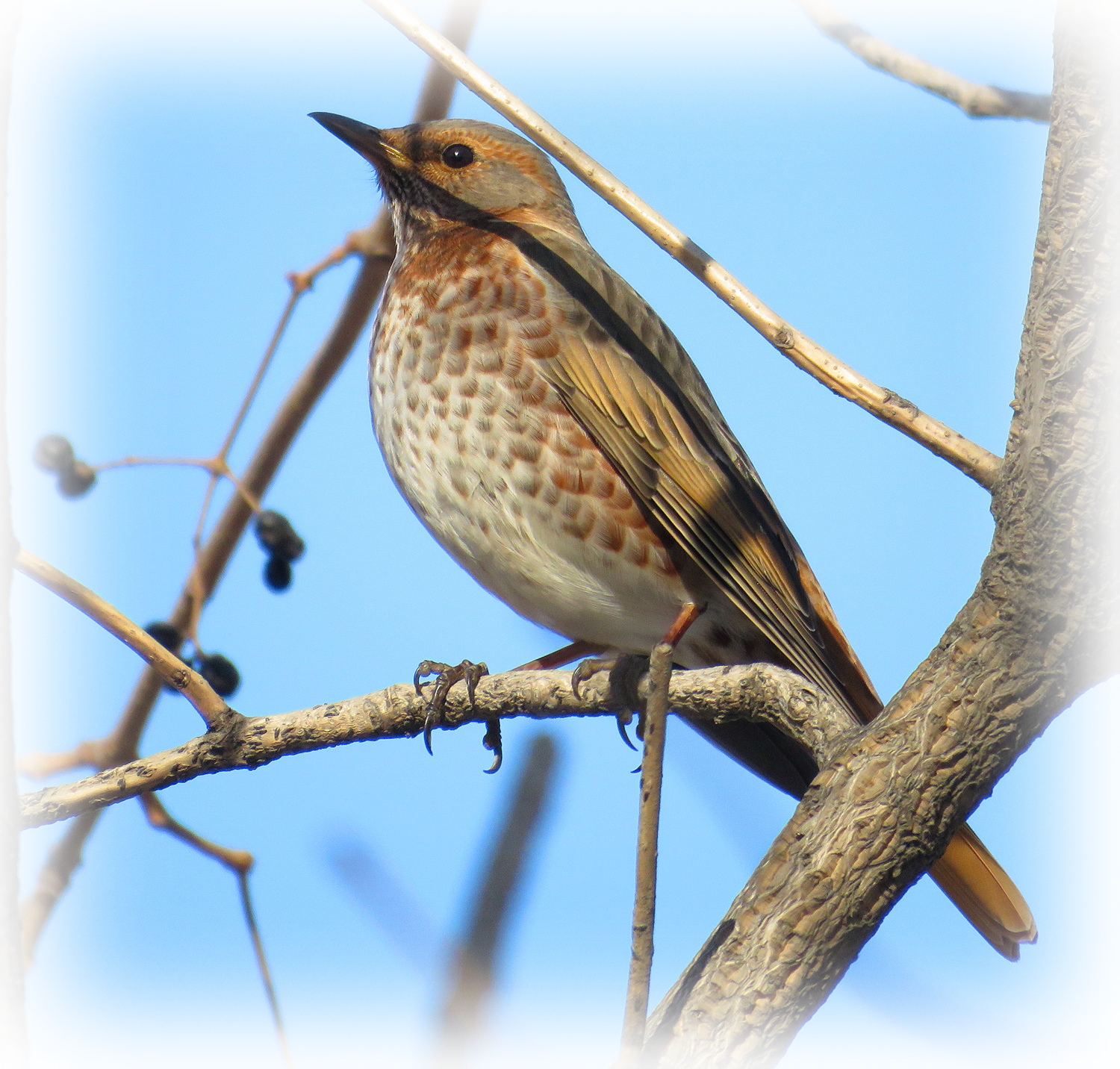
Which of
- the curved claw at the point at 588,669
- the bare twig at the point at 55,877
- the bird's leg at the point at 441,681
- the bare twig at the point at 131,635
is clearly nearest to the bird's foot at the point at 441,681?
the bird's leg at the point at 441,681

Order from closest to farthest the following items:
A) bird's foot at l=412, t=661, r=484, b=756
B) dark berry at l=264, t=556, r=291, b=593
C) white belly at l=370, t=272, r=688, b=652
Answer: bird's foot at l=412, t=661, r=484, b=756 < white belly at l=370, t=272, r=688, b=652 < dark berry at l=264, t=556, r=291, b=593

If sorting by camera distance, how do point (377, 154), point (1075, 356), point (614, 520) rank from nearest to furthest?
point (1075, 356), point (614, 520), point (377, 154)

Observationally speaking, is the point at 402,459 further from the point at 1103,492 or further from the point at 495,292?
the point at 1103,492

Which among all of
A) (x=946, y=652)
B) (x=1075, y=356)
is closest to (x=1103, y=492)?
(x=1075, y=356)

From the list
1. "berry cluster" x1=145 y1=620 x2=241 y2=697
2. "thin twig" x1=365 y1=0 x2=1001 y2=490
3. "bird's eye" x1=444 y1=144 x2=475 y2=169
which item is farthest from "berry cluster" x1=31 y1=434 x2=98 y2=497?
"thin twig" x1=365 y1=0 x2=1001 y2=490

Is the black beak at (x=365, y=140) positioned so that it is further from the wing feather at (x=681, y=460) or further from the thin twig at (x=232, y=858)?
the thin twig at (x=232, y=858)

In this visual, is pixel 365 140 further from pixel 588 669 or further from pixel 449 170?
pixel 588 669

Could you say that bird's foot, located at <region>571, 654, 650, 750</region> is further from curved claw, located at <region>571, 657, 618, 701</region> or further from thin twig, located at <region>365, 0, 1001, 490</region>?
thin twig, located at <region>365, 0, 1001, 490</region>
